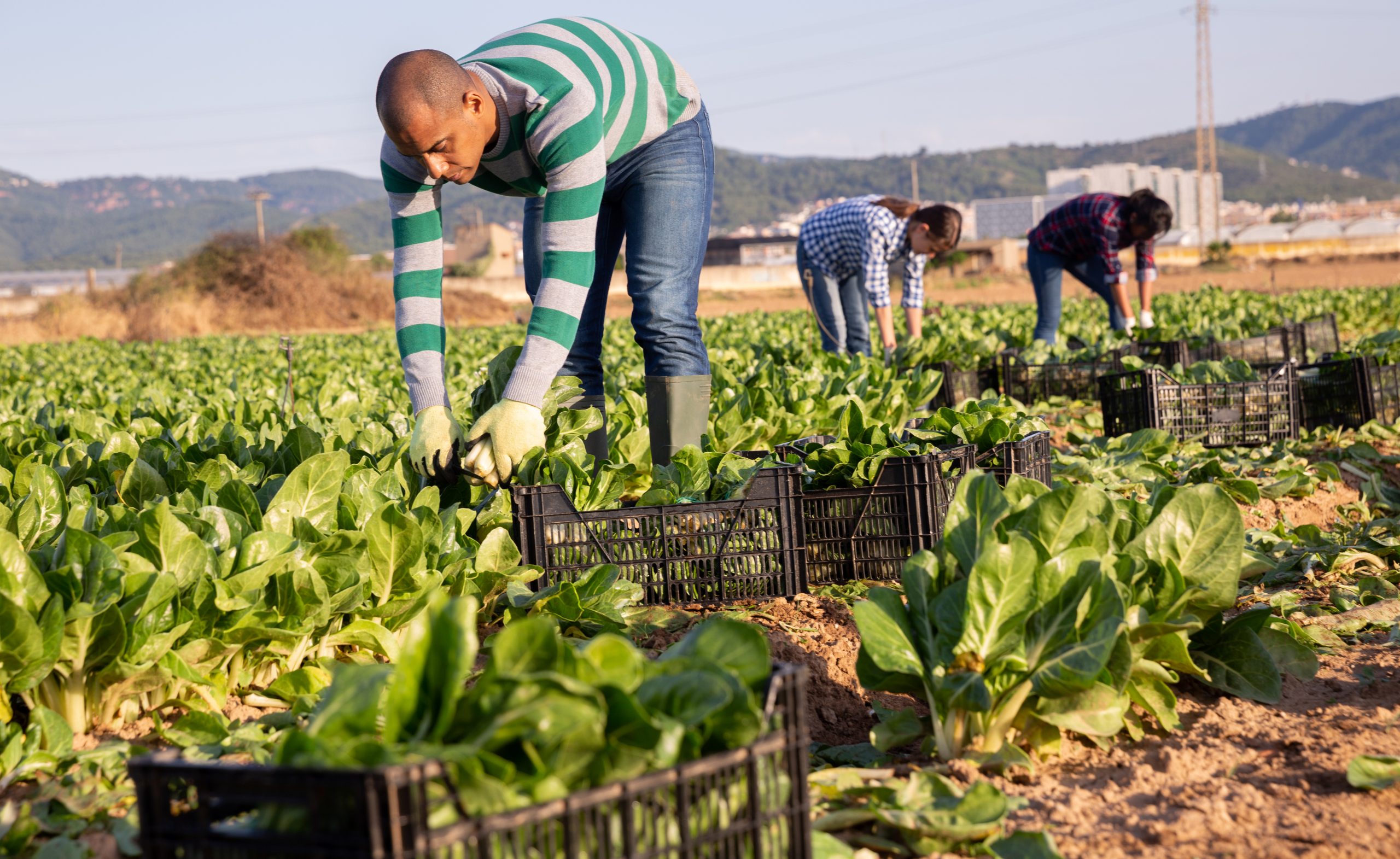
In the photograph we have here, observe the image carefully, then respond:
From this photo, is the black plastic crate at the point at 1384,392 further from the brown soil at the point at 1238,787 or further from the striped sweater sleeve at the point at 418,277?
the striped sweater sleeve at the point at 418,277

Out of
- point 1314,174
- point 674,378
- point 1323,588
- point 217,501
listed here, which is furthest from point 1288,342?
point 1314,174

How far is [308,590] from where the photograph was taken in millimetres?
2387

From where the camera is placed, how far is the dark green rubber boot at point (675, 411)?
3.66 metres

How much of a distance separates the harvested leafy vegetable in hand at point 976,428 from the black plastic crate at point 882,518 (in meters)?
0.20

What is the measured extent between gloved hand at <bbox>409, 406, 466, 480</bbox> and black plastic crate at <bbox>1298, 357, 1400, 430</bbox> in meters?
4.49

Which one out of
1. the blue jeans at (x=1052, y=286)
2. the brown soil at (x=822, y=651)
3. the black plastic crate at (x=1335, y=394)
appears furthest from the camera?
the blue jeans at (x=1052, y=286)

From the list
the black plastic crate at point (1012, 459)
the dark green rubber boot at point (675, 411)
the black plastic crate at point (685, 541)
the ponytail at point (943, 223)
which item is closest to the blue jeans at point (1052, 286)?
the ponytail at point (943, 223)

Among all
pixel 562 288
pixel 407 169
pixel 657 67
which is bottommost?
pixel 562 288

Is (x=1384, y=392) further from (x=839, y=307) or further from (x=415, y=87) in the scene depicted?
(x=415, y=87)

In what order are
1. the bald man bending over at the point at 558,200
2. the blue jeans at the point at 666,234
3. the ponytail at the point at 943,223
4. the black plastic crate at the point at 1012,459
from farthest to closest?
the ponytail at the point at 943,223
the blue jeans at the point at 666,234
the black plastic crate at the point at 1012,459
the bald man bending over at the point at 558,200

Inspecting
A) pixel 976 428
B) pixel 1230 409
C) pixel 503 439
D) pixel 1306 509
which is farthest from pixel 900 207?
pixel 503 439

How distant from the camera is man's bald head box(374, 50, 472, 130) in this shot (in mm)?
2635

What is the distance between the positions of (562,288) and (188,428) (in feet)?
7.89

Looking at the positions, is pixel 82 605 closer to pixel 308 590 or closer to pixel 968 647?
pixel 308 590
